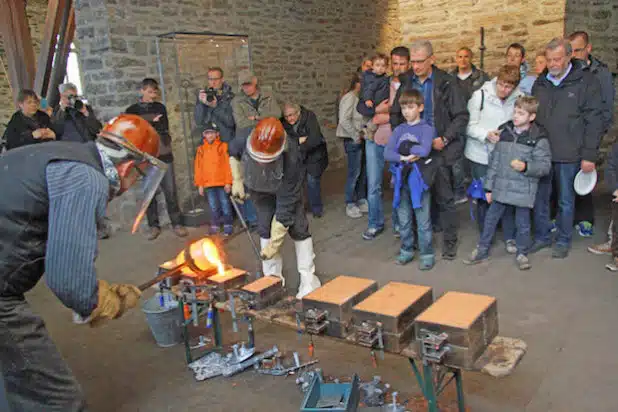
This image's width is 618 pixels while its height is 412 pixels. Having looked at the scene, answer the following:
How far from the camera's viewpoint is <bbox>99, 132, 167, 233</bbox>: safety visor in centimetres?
271

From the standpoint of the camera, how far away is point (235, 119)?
7023 mm

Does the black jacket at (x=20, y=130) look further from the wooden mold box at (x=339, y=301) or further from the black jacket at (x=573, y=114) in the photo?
the black jacket at (x=573, y=114)

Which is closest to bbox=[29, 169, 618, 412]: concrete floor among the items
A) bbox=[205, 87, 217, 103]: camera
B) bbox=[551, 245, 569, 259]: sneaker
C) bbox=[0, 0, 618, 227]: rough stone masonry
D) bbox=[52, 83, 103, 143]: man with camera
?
bbox=[551, 245, 569, 259]: sneaker

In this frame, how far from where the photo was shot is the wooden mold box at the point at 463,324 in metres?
2.62

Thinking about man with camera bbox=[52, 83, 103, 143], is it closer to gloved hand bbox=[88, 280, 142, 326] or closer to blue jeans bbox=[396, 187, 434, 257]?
blue jeans bbox=[396, 187, 434, 257]

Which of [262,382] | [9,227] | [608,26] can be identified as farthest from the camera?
[608,26]

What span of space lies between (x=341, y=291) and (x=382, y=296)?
10.3 inches

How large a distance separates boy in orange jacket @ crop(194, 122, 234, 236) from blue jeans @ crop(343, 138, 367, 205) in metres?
1.64

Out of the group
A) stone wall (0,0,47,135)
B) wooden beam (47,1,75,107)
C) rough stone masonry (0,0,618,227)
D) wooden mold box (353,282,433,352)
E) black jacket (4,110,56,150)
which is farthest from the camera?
stone wall (0,0,47,135)

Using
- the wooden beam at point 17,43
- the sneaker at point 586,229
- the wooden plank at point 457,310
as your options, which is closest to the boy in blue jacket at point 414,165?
the sneaker at point 586,229

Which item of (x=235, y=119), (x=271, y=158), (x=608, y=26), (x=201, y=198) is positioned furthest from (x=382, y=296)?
(x=608, y=26)

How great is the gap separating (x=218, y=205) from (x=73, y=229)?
5.12 meters

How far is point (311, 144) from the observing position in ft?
24.5

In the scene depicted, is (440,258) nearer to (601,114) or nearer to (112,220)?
(601,114)
